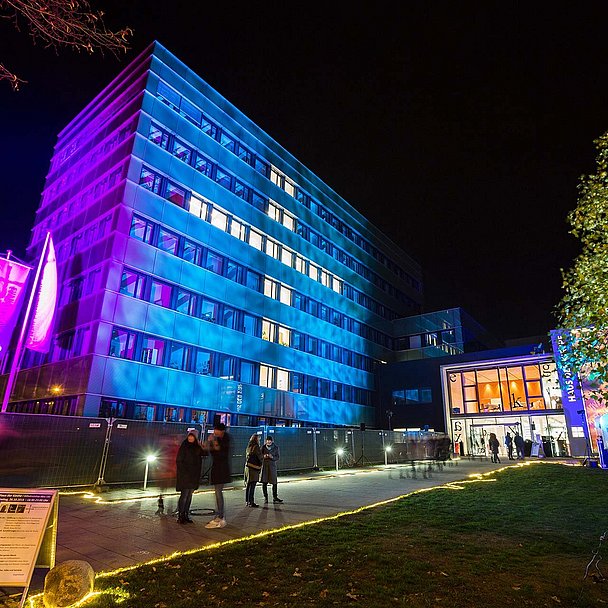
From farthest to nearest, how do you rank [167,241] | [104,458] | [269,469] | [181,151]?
[181,151] → [167,241] → [104,458] → [269,469]

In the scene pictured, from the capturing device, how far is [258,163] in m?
36.4

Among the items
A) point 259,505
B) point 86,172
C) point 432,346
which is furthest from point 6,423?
point 432,346

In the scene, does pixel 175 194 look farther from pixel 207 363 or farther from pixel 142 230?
pixel 207 363

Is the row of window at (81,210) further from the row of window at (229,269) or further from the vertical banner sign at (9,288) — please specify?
the vertical banner sign at (9,288)

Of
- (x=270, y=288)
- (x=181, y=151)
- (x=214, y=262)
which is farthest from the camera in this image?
(x=270, y=288)

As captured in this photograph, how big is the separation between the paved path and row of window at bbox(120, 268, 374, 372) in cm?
1260

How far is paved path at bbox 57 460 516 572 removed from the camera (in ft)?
22.7

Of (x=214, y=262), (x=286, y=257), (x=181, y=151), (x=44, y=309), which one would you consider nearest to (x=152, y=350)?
(x=44, y=309)

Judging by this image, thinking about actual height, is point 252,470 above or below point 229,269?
below

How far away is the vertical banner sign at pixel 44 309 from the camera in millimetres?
21500

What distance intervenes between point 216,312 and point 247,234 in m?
7.53

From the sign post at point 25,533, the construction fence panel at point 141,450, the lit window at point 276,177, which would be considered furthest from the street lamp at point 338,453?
the lit window at point 276,177

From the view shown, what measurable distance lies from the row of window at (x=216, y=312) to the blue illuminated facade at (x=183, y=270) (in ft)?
0.30

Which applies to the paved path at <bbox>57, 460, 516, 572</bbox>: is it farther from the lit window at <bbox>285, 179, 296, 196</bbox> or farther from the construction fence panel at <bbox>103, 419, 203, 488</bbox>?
the lit window at <bbox>285, 179, 296, 196</bbox>
